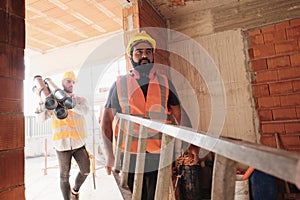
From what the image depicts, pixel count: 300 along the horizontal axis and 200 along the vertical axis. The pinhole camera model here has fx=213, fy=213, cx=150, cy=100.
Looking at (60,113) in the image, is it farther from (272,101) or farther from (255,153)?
(272,101)

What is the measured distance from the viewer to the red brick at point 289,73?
2.47m

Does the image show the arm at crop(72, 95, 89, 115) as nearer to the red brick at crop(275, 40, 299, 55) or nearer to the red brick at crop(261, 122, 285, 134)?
→ the red brick at crop(261, 122, 285, 134)

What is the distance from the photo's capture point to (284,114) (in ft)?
8.25

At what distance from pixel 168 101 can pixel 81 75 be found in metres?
4.00

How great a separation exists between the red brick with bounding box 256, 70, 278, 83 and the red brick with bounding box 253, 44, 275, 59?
0.21m

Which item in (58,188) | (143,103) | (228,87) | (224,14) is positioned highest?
(224,14)

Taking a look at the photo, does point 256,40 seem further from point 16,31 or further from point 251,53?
point 16,31

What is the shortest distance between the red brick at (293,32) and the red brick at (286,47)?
6 cm

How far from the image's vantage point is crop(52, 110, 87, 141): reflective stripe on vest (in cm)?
248

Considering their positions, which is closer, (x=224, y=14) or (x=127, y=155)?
(x=127, y=155)

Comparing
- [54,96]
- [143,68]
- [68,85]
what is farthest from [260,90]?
[68,85]

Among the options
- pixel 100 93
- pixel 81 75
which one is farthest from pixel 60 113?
pixel 100 93

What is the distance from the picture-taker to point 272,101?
8.46 ft

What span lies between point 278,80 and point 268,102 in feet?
0.93
